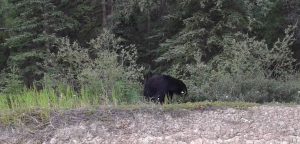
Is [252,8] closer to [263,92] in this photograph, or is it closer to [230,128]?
[263,92]

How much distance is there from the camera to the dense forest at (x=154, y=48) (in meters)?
10.4

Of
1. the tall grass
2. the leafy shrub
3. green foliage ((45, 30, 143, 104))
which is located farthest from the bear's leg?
the tall grass

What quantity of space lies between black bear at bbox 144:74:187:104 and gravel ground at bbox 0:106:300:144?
8.74 ft

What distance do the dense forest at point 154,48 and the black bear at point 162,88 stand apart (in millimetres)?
279

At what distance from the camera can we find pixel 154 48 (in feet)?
65.0

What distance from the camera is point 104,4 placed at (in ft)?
67.6

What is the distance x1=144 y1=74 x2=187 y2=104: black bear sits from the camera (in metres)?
10.1

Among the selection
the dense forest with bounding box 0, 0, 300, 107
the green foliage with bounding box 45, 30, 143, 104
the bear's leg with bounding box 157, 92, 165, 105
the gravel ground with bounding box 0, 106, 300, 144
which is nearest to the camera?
the gravel ground with bounding box 0, 106, 300, 144

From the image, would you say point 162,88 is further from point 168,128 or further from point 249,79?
point 168,128

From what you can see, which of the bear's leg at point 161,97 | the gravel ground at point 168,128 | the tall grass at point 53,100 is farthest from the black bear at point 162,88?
the gravel ground at point 168,128

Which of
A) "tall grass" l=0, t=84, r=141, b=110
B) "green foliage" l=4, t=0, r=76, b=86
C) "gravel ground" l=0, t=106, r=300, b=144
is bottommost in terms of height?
"gravel ground" l=0, t=106, r=300, b=144

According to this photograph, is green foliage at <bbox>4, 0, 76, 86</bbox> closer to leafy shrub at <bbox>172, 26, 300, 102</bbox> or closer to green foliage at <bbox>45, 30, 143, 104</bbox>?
green foliage at <bbox>45, 30, 143, 104</bbox>

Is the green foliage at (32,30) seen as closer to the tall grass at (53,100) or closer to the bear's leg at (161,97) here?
the bear's leg at (161,97)

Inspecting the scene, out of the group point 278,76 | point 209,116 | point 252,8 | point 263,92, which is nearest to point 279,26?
point 252,8
